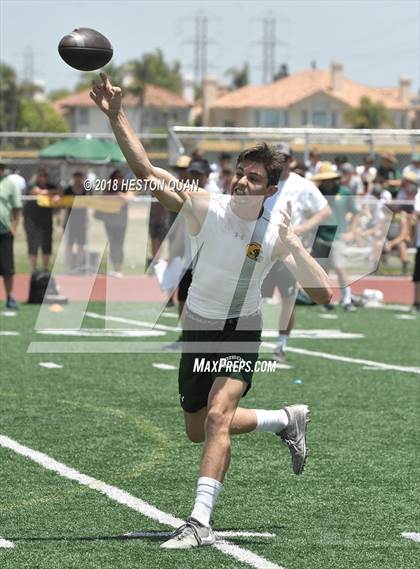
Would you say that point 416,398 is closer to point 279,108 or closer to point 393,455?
point 393,455

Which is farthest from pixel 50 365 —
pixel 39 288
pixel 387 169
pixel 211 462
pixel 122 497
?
pixel 387 169

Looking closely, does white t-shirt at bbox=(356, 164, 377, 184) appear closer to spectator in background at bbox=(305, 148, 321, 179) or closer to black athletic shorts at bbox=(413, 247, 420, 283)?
spectator in background at bbox=(305, 148, 321, 179)

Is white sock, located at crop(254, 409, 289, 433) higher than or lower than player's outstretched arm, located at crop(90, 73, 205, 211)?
A: lower

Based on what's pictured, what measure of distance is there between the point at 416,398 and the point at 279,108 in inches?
4230

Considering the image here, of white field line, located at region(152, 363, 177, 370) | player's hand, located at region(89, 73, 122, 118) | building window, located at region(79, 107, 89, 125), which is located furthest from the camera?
building window, located at region(79, 107, 89, 125)

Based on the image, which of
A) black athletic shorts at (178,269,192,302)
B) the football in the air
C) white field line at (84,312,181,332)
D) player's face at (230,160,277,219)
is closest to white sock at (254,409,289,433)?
player's face at (230,160,277,219)

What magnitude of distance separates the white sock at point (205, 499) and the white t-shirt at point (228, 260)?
2.67ft

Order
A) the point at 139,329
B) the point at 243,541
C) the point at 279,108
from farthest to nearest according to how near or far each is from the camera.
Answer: the point at 279,108, the point at 139,329, the point at 243,541

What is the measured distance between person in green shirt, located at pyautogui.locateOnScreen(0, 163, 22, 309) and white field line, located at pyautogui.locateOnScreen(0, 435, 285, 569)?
8599mm

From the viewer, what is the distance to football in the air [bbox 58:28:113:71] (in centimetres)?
646

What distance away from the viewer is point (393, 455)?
27.3ft

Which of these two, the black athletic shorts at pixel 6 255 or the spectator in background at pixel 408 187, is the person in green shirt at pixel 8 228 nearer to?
the black athletic shorts at pixel 6 255

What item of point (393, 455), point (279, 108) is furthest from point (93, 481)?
point (279, 108)

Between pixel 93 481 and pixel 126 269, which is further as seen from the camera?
pixel 126 269
